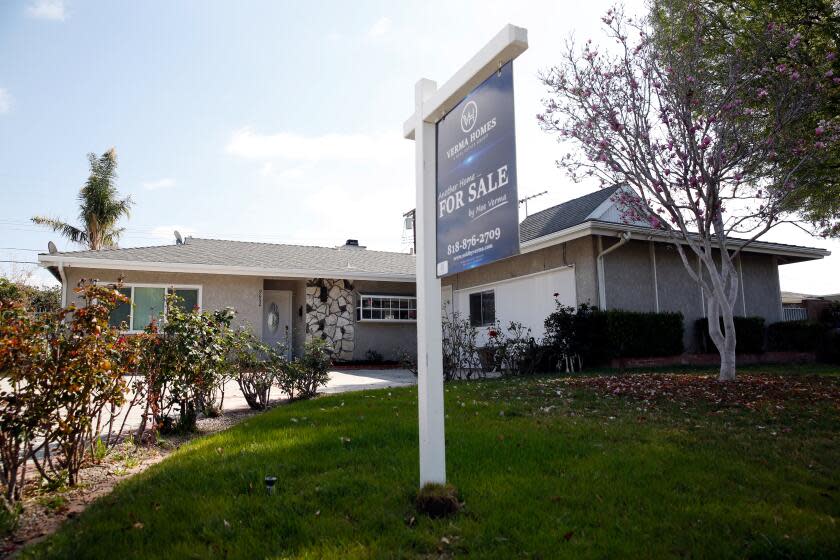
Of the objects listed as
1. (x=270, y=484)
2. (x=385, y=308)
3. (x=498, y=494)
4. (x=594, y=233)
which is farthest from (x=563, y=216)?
(x=270, y=484)

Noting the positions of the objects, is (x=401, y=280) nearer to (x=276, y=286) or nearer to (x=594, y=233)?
(x=276, y=286)

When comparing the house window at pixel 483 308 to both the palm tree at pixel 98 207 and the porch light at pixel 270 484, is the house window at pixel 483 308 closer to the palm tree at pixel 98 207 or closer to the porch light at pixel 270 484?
the porch light at pixel 270 484

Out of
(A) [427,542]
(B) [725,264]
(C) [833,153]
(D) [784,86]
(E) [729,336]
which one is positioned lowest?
(A) [427,542]

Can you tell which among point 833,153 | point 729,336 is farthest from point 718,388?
point 833,153

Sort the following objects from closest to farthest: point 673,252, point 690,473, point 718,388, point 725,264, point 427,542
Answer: point 427,542 < point 690,473 < point 718,388 < point 725,264 < point 673,252

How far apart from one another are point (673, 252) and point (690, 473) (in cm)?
1130

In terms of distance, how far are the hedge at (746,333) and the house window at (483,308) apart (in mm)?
5263

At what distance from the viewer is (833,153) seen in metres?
9.57

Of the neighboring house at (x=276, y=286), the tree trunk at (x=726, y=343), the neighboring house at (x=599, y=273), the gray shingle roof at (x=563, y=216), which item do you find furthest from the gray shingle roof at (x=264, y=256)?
the tree trunk at (x=726, y=343)

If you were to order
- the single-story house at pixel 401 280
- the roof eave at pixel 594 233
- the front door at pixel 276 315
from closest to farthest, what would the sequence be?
the roof eave at pixel 594 233 → the single-story house at pixel 401 280 → the front door at pixel 276 315

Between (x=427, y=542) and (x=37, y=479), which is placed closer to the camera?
(x=427, y=542)

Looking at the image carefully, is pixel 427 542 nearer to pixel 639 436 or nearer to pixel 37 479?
pixel 639 436

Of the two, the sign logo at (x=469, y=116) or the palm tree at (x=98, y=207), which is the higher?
the palm tree at (x=98, y=207)

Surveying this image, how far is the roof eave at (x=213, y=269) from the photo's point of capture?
12.7 m
